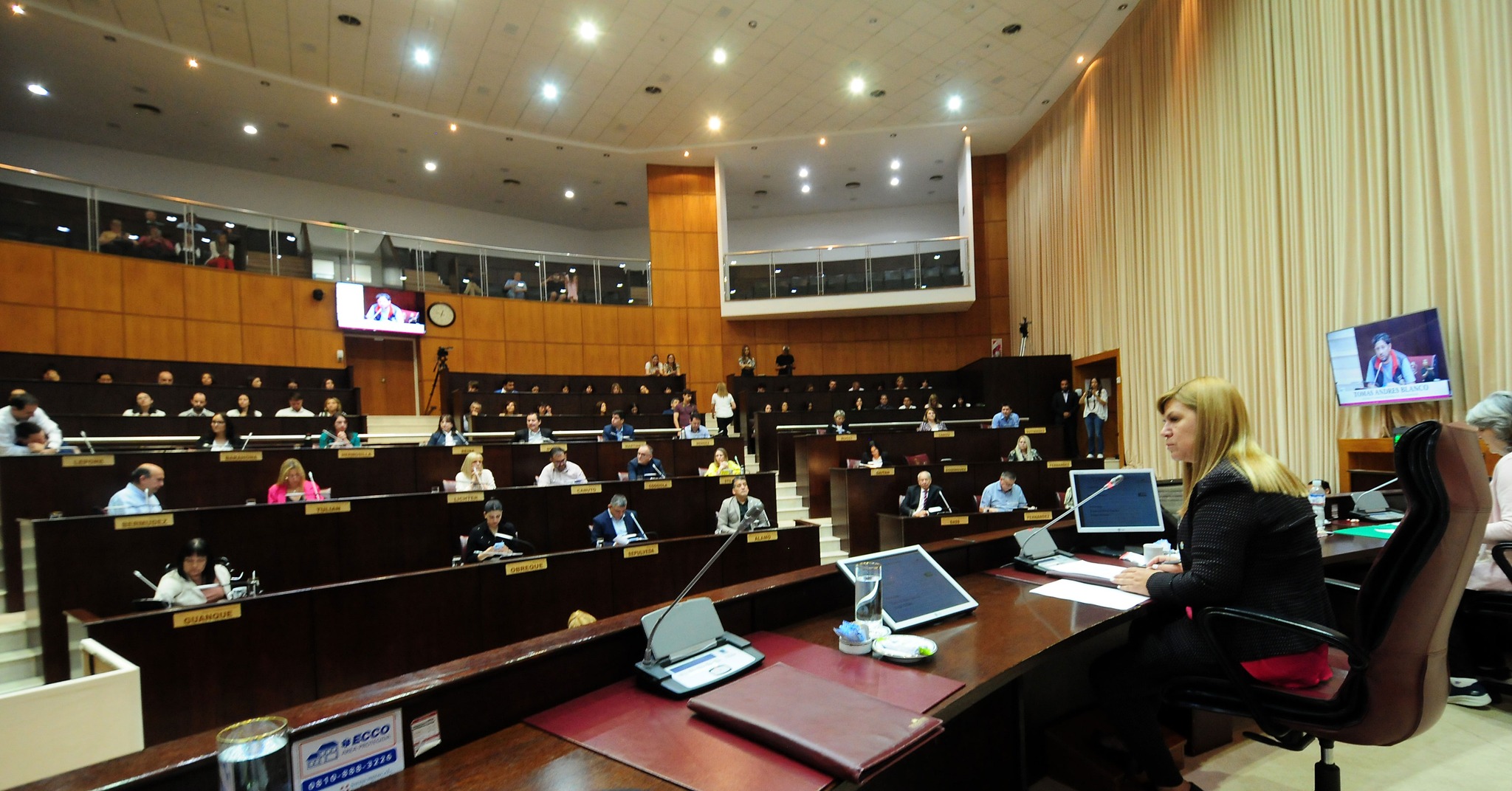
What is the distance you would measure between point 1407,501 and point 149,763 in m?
2.25

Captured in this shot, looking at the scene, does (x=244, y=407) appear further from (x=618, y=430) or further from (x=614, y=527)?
(x=614, y=527)

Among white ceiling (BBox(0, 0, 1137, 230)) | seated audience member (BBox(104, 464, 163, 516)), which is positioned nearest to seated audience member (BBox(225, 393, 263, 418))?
seated audience member (BBox(104, 464, 163, 516))

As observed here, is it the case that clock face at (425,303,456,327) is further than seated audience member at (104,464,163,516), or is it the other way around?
clock face at (425,303,456,327)

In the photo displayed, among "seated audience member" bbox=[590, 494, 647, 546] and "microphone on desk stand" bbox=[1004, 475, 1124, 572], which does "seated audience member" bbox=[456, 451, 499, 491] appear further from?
"microphone on desk stand" bbox=[1004, 475, 1124, 572]

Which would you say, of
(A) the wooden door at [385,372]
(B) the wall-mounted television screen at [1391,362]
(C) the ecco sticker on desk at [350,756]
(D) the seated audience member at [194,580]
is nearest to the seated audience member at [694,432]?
(A) the wooden door at [385,372]

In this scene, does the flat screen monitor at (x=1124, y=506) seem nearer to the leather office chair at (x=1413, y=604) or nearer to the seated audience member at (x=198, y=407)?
the leather office chair at (x=1413, y=604)

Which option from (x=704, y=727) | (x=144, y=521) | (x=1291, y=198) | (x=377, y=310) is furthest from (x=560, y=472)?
(x=1291, y=198)

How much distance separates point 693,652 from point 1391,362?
6.01 meters

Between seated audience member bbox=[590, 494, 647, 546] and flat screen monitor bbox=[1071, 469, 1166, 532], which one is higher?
flat screen monitor bbox=[1071, 469, 1166, 532]

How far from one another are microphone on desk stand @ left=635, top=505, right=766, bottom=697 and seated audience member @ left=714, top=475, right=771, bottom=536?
3.77 metres

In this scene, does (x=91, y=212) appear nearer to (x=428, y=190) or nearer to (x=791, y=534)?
(x=428, y=190)

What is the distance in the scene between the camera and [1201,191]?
737 cm

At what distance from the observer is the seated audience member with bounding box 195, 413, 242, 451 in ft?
19.1

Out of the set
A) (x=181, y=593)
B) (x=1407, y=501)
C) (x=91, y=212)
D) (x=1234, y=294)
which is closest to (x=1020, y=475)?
(x=1234, y=294)
